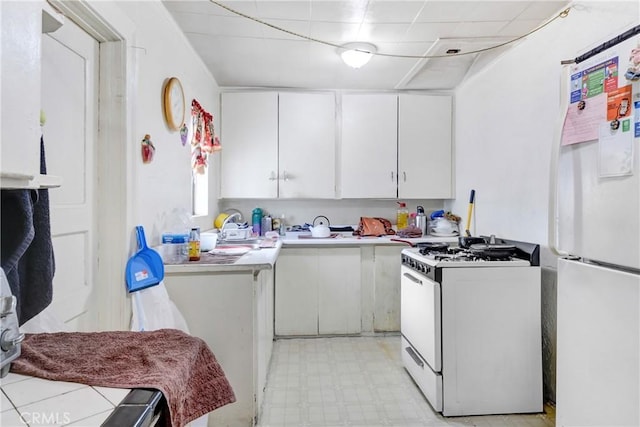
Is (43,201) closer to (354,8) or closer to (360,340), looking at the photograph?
(354,8)

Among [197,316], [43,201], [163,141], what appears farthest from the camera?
[163,141]

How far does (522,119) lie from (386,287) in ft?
5.56

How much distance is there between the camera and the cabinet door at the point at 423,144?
3463mm

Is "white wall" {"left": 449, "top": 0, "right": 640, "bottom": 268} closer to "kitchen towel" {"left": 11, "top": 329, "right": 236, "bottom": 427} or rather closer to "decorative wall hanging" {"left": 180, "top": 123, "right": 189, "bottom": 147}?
"kitchen towel" {"left": 11, "top": 329, "right": 236, "bottom": 427}

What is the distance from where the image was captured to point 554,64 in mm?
2051

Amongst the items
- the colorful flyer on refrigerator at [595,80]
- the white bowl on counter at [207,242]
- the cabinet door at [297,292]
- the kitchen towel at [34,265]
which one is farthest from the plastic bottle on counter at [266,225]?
the colorful flyer on refrigerator at [595,80]

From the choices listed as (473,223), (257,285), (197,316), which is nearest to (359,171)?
(473,223)

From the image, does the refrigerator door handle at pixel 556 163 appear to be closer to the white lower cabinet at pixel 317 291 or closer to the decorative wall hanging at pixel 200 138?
the white lower cabinet at pixel 317 291

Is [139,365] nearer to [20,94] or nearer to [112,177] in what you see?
[20,94]

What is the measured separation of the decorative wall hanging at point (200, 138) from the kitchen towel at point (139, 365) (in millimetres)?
1855

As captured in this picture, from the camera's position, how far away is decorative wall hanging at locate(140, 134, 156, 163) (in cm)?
170

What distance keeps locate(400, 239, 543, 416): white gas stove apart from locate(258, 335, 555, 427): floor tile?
86 mm

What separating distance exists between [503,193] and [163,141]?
2.35 m

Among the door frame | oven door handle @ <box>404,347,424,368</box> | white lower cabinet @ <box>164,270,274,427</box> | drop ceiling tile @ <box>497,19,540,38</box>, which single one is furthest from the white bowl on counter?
drop ceiling tile @ <box>497,19,540,38</box>
